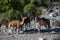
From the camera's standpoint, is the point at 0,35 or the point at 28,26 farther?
the point at 28,26

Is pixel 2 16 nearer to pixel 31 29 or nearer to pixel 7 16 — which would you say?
pixel 7 16

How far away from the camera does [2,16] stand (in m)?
24.3

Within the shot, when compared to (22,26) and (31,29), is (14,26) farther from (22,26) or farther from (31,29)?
(31,29)

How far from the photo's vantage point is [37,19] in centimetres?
2391

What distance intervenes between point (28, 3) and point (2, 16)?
6.82 ft

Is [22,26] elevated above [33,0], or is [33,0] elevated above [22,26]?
[33,0]

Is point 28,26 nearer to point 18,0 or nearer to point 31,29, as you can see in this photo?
point 31,29

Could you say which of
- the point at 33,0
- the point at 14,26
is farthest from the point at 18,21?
the point at 33,0

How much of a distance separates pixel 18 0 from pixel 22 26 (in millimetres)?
1890

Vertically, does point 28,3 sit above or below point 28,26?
above

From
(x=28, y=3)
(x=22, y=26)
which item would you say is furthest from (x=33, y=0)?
(x=22, y=26)

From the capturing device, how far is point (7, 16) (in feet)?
77.8

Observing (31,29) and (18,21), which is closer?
(18,21)

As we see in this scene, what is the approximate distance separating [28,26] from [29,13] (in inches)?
53.8
